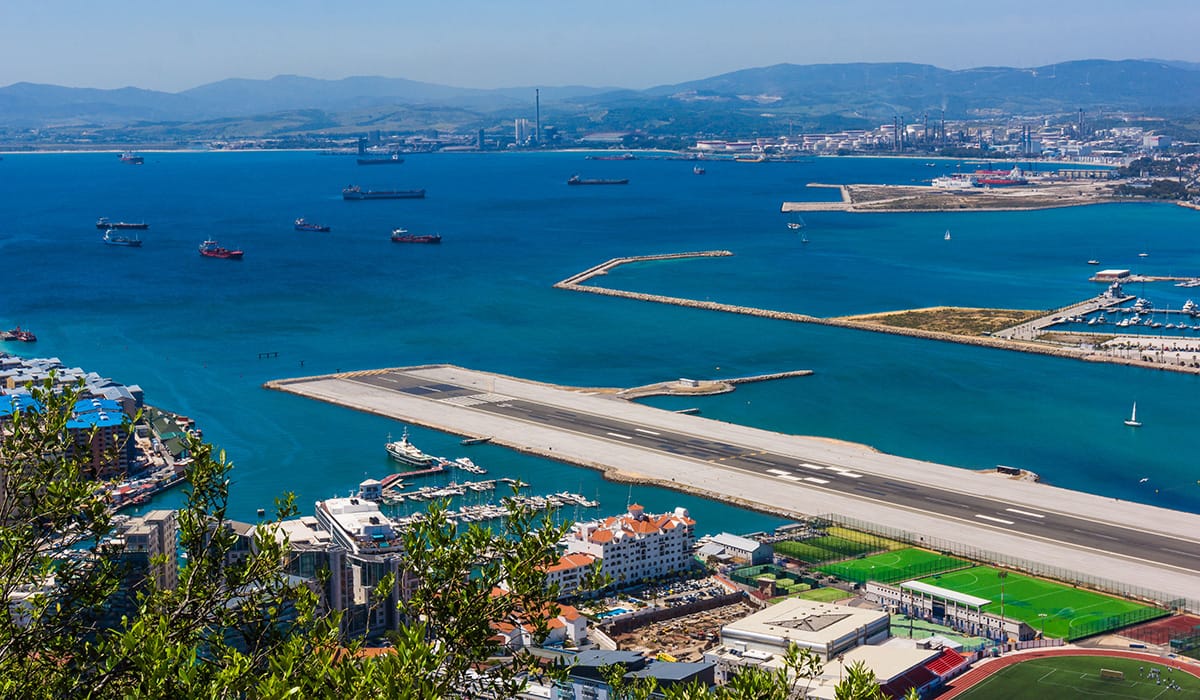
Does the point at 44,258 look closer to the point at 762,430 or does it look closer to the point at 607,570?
the point at 762,430

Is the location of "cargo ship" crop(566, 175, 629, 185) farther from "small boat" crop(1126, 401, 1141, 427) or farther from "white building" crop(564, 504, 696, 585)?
"white building" crop(564, 504, 696, 585)

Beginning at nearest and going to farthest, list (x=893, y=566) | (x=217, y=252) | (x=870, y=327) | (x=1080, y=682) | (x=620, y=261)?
(x=1080, y=682), (x=893, y=566), (x=870, y=327), (x=620, y=261), (x=217, y=252)

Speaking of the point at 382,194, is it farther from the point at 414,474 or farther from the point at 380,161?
the point at 414,474

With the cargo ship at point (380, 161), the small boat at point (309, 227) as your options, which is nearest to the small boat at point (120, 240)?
the small boat at point (309, 227)

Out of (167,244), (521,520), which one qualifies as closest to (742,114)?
(167,244)

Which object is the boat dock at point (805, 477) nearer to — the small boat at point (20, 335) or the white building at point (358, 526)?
the white building at point (358, 526)

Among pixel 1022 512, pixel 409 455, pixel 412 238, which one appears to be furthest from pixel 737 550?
pixel 412 238
